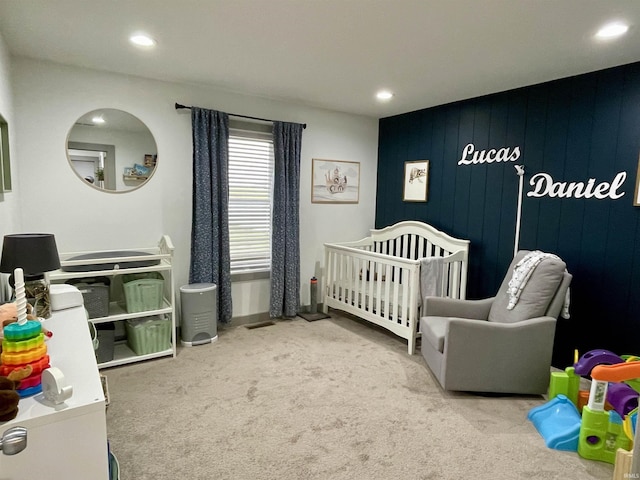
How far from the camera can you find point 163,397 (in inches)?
98.0

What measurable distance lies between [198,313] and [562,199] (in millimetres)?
3121

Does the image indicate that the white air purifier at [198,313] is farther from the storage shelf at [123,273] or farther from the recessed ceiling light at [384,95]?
the recessed ceiling light at [384,95]

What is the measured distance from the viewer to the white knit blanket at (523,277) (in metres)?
2.63

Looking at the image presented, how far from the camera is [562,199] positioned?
3.03 m

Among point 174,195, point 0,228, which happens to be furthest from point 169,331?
point 0,228

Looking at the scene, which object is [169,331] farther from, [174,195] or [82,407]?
[82,407]

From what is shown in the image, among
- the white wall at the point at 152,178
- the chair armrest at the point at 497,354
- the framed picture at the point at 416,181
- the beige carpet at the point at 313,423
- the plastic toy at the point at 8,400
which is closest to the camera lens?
the plastic toy at the point at 8,400

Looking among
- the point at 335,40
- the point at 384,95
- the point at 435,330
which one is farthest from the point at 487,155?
the point at 335,40

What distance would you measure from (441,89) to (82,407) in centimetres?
340

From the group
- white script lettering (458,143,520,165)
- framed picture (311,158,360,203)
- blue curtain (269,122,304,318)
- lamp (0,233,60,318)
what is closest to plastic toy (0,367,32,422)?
lamp (0,233,60,318)

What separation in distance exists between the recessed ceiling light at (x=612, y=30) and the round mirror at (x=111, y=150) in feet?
10.6

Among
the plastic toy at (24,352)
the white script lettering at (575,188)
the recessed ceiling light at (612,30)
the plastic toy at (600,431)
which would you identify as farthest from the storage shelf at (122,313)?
the recessed ceiling light at (612,30)

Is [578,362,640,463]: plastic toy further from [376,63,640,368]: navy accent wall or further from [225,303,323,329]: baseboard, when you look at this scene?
[225,303,323,329]: baseboard

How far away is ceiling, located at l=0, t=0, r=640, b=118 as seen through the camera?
198cm
